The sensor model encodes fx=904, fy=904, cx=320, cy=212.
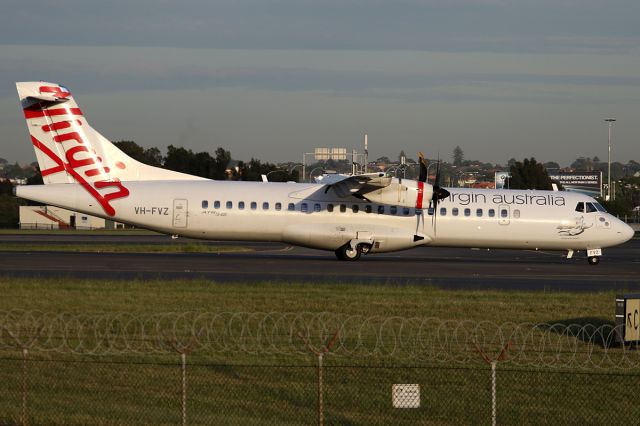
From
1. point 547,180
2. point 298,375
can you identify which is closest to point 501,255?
point 298,375

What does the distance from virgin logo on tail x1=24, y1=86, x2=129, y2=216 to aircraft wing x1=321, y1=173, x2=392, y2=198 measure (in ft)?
28.3

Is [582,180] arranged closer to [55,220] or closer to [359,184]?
[55,220]

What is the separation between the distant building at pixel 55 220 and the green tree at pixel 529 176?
2356 inches

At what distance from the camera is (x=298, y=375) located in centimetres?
1543

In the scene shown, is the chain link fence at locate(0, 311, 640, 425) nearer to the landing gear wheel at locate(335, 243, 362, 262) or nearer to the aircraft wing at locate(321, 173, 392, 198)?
the aircraft wing at locate(321, 173, 392, 198)

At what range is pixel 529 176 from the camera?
434 feet

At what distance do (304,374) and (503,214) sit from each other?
2456 centimetres

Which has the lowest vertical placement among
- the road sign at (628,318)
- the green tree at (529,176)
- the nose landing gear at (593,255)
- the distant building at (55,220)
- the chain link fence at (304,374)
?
the chain link fence at (304,374)

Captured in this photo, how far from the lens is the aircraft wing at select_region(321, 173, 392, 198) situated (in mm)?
36562

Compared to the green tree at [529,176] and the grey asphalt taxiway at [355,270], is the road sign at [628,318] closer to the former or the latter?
the grey asphalt taxiway at [355,270]

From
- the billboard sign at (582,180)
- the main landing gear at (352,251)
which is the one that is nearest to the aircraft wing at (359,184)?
the main landing gear at (352,251)

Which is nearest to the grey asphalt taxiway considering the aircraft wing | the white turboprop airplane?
the white turboprop airplane

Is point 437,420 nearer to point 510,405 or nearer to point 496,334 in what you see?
point 510,405

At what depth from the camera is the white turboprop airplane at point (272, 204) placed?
36.4 m
